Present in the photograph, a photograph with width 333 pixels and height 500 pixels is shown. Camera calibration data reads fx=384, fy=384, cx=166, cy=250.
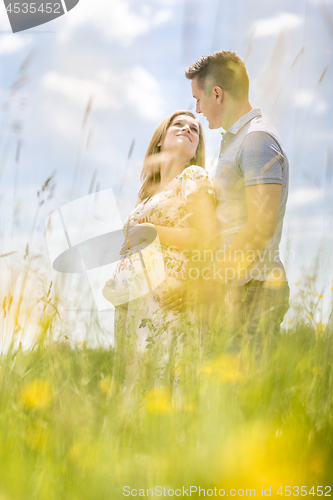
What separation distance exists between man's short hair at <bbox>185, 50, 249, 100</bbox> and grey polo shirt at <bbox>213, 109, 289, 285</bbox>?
5.3 inches

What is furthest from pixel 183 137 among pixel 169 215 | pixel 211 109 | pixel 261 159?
pixel 261 159

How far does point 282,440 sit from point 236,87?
142 centimetres

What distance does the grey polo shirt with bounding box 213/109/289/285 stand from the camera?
149 cm

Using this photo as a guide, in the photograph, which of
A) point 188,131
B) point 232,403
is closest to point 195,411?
point 232,403

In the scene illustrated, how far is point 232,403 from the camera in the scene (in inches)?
35.2

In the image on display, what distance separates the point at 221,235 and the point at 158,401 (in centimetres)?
80

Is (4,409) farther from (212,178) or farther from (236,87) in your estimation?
(236,87)

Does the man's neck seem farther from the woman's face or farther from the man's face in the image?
the woman's face

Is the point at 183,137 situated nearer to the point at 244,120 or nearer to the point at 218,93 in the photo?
the point at 218,93

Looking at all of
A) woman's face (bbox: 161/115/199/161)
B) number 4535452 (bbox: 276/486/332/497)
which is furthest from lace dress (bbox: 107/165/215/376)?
number 4535452 (bbox: 276/486/332/497)

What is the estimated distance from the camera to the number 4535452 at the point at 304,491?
0.83 metres

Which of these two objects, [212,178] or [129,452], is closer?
[129,452]

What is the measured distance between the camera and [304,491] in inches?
32.7

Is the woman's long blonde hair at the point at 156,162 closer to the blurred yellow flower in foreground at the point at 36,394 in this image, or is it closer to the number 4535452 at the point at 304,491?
the blurred yellow flower in foreground at the point at 36,394
